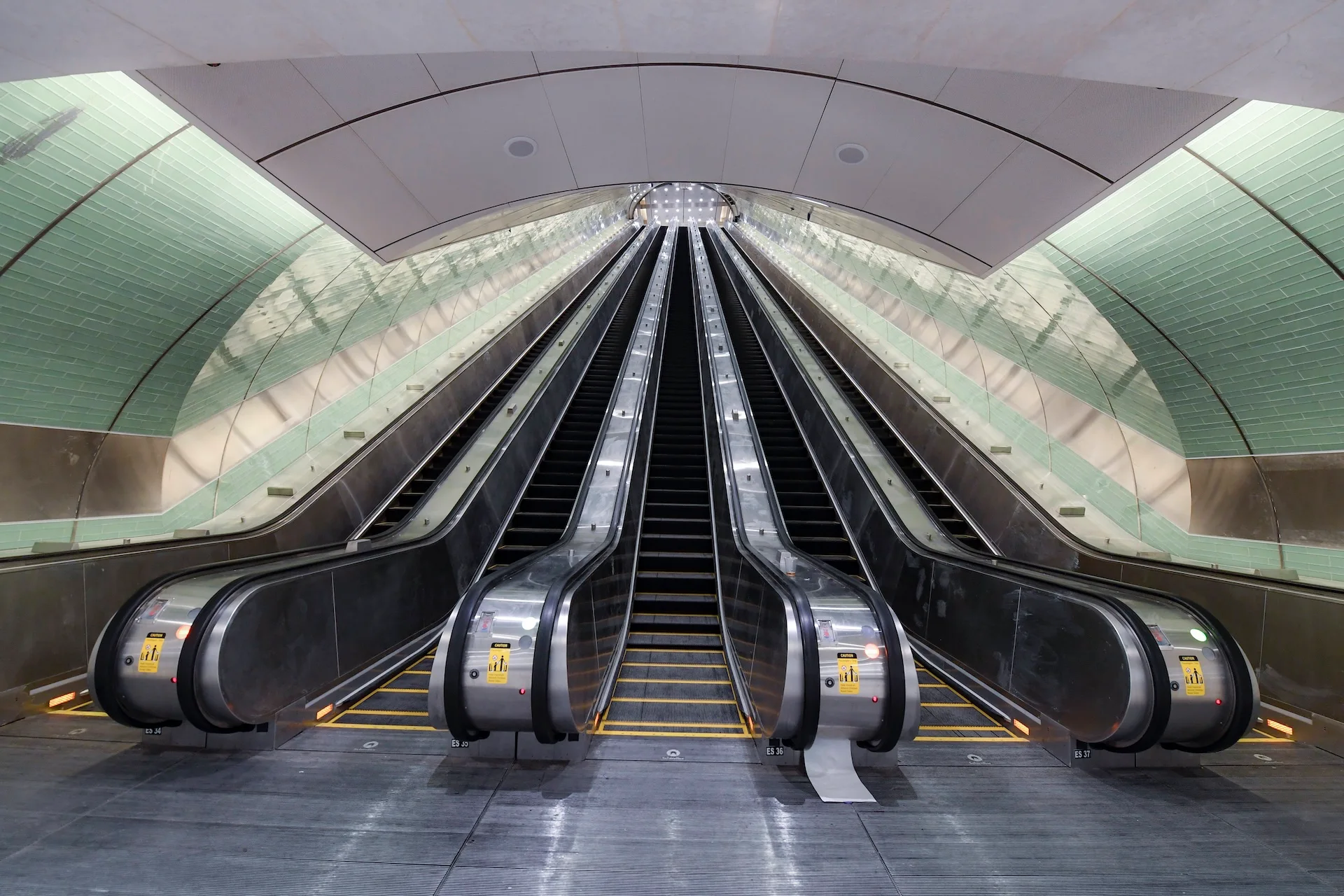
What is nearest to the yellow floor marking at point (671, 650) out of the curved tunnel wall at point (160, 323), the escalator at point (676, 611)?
the escalator at point (676, 611)

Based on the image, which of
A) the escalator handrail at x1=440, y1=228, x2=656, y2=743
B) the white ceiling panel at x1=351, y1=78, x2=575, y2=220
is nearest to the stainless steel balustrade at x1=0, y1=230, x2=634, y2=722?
the escalator handrail at x1=440, y1=228, x2=656, y2=743

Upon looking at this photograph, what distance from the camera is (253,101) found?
440cm

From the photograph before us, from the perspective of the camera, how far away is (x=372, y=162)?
5.40 m

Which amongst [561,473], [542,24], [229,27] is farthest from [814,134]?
[561,473]

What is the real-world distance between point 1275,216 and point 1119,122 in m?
1.95

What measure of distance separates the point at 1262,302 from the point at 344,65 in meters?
7.59

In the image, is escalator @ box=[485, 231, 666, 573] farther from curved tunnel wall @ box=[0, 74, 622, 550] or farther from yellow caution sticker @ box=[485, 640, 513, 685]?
yellow caution sticker @ box=[485, 640, 513, 685]

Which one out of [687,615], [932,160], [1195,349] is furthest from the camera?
[1195,349]

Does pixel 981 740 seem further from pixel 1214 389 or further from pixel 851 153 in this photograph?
pixel 1214 389

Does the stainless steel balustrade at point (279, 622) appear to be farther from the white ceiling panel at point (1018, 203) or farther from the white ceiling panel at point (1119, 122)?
the white ceiling panel at point (1119, 122)

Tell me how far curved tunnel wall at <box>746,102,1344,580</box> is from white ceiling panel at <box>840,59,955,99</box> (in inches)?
91.2

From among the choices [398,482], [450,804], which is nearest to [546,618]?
[450,804]

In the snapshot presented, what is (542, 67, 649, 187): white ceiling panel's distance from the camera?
5004mm

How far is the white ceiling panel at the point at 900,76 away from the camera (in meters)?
4.49
